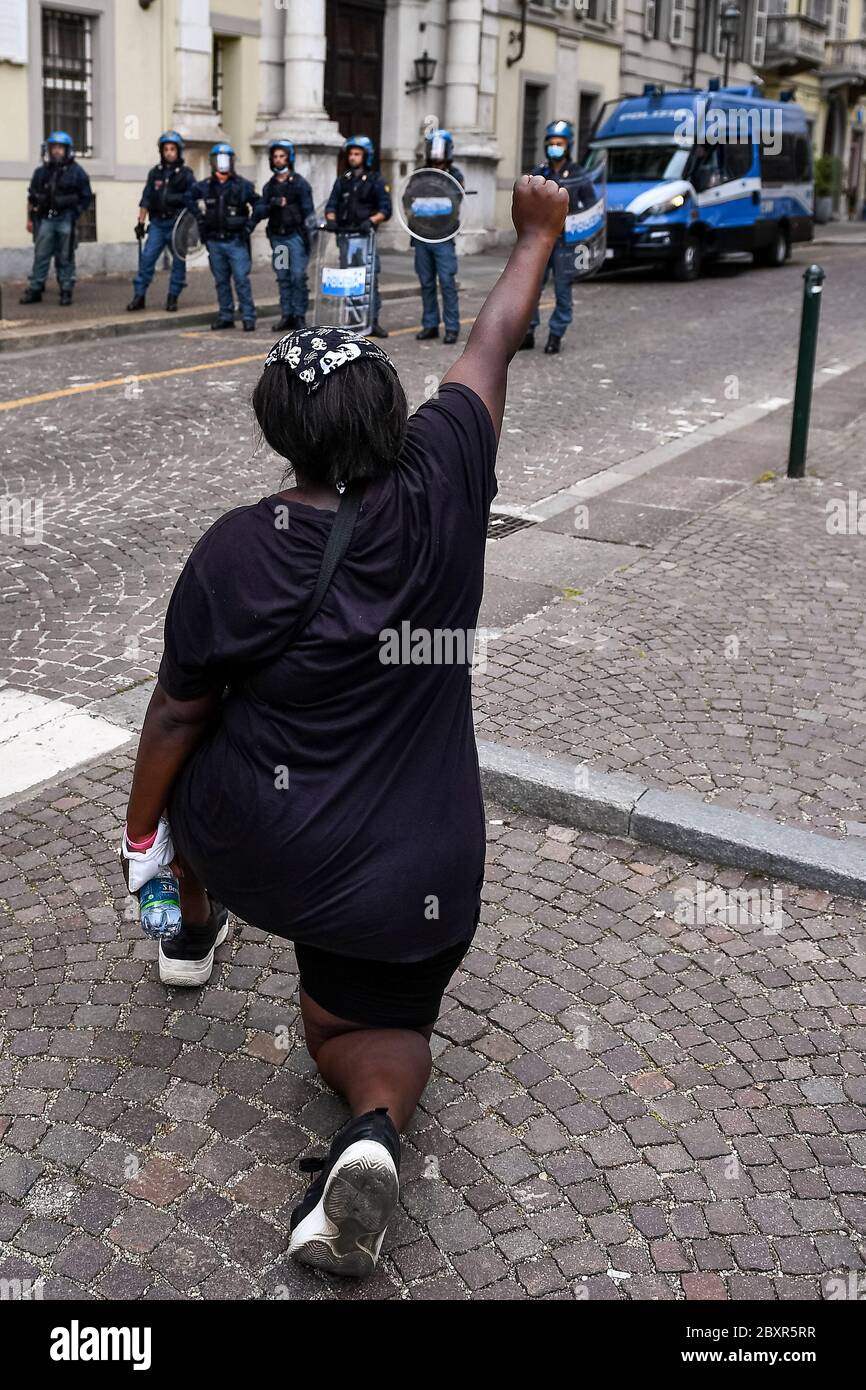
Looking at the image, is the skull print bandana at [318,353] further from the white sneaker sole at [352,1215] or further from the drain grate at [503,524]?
the drain grate at [503,524]

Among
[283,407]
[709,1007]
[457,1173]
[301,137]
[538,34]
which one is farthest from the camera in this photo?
[538,34]

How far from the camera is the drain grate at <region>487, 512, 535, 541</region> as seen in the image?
7730 mm

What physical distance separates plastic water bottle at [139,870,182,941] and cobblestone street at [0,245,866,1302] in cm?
43

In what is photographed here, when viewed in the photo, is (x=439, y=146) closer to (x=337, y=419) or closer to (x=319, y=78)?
(x=319, y=78)

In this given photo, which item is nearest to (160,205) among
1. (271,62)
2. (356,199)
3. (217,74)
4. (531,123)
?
(356,199)

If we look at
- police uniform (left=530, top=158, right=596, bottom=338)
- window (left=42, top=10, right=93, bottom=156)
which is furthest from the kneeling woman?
window (left=42, top=10, right=93, bottom=156)

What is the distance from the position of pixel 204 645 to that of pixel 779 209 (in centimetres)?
2307

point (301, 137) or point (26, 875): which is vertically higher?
point (301, 137)

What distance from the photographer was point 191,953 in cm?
358

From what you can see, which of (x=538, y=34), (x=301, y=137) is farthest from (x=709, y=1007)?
(x=538, y=34)

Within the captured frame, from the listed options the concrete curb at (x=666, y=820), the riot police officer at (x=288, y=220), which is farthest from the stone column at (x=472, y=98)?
the concrete curb at (x=666, y=820)

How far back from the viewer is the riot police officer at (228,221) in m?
14.8
